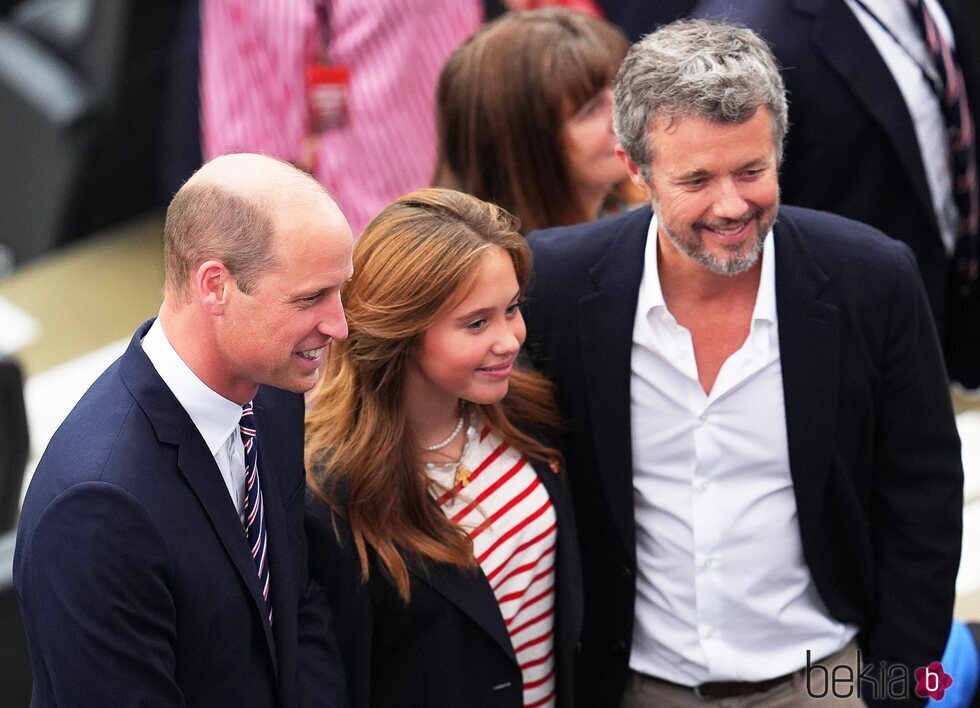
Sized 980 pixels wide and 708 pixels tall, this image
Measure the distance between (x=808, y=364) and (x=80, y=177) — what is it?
4110 millimetres

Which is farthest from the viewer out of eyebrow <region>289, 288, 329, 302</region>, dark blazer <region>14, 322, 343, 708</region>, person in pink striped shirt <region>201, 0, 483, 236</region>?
person in pink striped shirt <region>201, 0, 483, 236</region>

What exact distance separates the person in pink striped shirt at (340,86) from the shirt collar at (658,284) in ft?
5.02

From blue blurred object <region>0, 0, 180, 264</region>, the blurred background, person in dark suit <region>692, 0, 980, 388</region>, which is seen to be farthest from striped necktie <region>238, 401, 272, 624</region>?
blue blurred object <region>0, 0, 180, 264</region>

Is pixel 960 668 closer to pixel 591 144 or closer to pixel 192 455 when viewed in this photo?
pixel 591 144

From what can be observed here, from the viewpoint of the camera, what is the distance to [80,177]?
19.1ft

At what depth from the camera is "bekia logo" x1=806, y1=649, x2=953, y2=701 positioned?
254 cm

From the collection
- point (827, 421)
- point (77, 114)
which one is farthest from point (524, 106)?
point (77, 114)

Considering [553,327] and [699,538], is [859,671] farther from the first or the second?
[553,327]

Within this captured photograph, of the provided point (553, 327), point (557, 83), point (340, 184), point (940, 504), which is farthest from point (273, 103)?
point (940, 504)

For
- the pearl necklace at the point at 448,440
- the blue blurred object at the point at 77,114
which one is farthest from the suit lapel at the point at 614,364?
the blue blurred object at the point at 77,114

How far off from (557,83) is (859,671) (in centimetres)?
135

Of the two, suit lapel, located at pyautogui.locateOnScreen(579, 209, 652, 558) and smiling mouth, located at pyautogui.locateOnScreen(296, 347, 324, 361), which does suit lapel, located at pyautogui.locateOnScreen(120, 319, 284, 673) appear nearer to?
smiling mouth, located at pyautogui.locateOnScreen(296, 347, 324, 361)

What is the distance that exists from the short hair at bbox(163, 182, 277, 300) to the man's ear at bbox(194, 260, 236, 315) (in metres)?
0.01

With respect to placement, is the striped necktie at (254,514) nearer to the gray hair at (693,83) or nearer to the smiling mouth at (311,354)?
the smiling mouth at (311,354)
